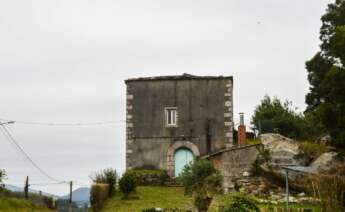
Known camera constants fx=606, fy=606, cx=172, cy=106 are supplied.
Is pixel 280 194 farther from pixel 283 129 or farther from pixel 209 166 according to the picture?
pixel 283 129

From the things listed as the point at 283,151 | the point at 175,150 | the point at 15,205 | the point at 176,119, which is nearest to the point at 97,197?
the point at 15,205

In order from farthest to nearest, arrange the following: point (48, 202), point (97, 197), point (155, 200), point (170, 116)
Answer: point (48, 202), point (170, 116), point (155, 200), point (97, 197)

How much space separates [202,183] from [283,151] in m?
7.59

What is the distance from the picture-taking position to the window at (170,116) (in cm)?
3070

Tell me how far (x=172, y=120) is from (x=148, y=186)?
414 centimetres

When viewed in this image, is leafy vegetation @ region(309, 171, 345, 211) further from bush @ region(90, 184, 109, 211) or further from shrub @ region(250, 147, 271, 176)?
shrub @ region(250, 147, 271, 176)

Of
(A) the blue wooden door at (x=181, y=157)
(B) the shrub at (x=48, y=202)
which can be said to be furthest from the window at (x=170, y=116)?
(B) the shrub at (x=48, y=202)

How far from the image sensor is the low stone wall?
2642 cm

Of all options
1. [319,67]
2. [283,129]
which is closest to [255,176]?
[319,67]

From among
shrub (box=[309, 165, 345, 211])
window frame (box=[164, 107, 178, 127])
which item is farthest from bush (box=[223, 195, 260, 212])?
window frame (box=[164, 107, 178, 127])

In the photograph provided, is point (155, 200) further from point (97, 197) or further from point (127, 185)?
point (97, 197)

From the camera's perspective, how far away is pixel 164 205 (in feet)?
70.0

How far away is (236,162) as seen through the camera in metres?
26.7

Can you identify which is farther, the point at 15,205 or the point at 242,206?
the point at 15,205
